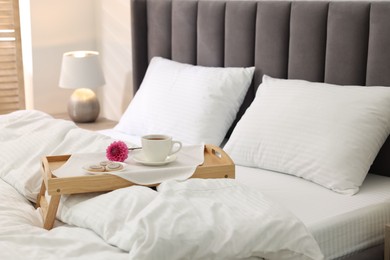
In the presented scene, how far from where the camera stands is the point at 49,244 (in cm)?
173

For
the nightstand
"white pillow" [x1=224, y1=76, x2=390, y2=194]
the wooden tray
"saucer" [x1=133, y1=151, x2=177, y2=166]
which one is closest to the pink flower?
"saucer" [x1=133, y1=151, x2=177, y2=166]

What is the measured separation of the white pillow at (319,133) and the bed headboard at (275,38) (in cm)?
12

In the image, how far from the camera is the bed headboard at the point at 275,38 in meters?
2.50

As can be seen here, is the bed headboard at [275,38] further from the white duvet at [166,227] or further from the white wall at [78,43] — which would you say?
the white duvet at [166,227]

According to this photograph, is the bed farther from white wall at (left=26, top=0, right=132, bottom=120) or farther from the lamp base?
white wall at (left=26, top=0, right=132, bottom=120)

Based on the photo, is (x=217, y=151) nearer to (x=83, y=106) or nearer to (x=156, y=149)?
(x=156, y=149)

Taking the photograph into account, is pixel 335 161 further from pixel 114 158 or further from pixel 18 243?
pixel 18 243

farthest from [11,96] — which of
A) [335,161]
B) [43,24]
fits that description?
[335,161]

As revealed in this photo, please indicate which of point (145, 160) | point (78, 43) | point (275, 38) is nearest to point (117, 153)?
point (145, 160)

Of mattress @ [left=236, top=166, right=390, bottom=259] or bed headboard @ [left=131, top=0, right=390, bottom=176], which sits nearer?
mattress @ [left=236, top=166, right=390, bottom=259]

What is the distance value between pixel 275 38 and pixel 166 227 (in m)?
1.42

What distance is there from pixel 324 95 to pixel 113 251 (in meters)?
1.13

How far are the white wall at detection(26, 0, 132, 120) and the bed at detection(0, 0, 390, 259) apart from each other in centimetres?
52

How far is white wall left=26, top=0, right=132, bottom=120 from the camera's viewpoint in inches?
162
